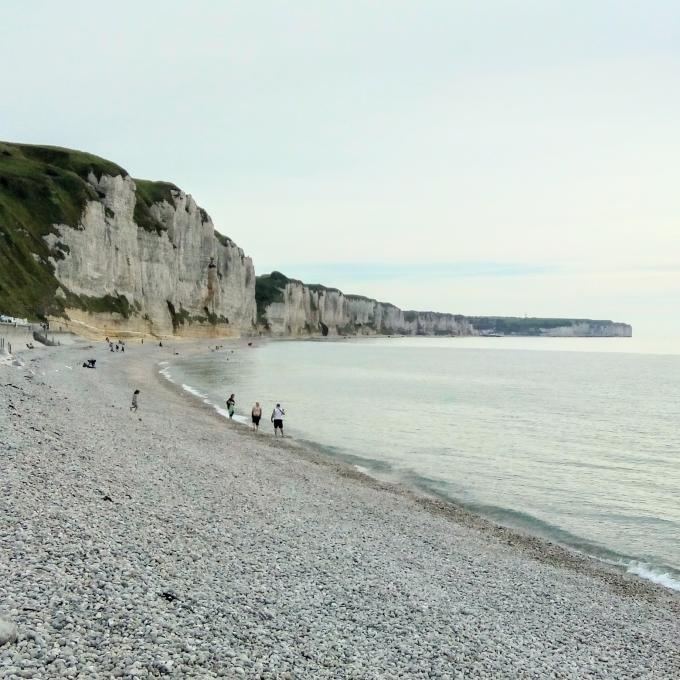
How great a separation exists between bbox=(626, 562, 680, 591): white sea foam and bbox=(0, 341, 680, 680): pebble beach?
2.06ft

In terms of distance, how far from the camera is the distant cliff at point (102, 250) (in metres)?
88.0

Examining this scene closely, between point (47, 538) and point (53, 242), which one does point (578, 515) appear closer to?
point (47, 538)

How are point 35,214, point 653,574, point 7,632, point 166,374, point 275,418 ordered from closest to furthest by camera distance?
point 7,632 → point 653,574 → point 275,418 → point 166,374 → point 35,214

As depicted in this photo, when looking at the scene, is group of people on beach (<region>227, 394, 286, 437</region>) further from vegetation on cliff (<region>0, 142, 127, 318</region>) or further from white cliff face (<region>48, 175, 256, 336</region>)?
white cliff face (<region>48, 175, 256, 336</region>)

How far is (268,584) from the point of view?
391 inches

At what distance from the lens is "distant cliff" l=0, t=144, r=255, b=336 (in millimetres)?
88000

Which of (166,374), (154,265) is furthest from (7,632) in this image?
(154,265)

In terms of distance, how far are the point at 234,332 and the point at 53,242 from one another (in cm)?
6798

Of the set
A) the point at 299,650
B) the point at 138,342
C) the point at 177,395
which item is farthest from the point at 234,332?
the point at 299,650

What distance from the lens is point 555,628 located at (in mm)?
10641

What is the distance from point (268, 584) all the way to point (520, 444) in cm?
2619

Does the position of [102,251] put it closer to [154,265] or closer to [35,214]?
[35,214]

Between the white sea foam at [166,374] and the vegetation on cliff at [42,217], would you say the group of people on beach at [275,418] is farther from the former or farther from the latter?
the vegetation on cliff at [42,217]

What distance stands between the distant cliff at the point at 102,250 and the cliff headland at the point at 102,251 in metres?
0.19
